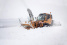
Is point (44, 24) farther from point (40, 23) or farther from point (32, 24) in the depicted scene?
point (32, 24)

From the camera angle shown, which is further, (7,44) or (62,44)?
(62,44)

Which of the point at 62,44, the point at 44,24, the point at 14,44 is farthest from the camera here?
the point at 44,24

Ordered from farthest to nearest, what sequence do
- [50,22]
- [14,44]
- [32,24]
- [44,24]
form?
[50,22] < [44,24] < [32,24] < [14,44]

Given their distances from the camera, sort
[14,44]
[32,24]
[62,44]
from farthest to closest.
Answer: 1. [32,24]
2. [62,44]
3. [14,44]

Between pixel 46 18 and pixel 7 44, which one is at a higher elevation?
pixel 46 18

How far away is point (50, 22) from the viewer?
10258mm

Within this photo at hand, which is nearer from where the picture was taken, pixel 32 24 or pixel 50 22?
pixel 32 24

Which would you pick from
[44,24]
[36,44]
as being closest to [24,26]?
[44,24]

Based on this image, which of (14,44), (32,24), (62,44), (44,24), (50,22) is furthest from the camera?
(50,22)

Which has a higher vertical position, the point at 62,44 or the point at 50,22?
the point at 50,22

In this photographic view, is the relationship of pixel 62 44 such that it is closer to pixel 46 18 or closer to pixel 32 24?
pixel 32 24

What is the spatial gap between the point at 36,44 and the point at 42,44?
0.81 feet

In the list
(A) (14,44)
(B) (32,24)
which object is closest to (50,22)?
(B) (32,24)

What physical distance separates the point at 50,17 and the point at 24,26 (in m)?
2.80
